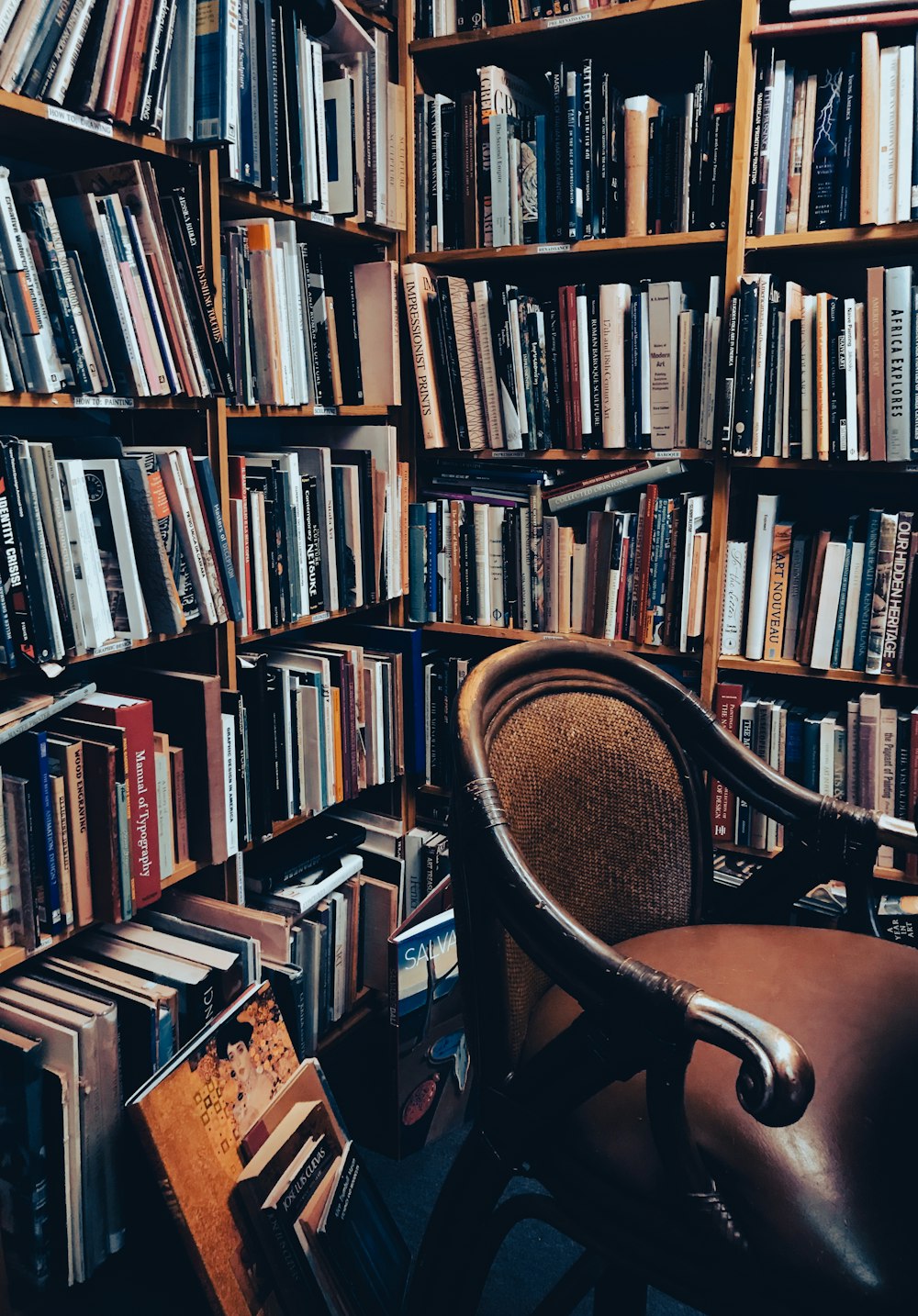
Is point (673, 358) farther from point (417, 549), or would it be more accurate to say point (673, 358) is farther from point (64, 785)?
point (64, 785)

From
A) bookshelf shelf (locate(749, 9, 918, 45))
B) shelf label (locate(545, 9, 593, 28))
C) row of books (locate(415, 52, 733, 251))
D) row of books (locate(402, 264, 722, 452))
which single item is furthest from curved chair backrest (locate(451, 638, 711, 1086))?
shelf label (locate(545, 9, 593, 28))

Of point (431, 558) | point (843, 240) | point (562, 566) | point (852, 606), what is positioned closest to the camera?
point (843, 240)

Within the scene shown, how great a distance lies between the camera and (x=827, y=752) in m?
1.93

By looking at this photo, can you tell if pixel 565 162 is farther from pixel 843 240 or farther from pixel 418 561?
pixel 418 561

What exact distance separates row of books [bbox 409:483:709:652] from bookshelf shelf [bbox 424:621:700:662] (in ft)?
0.04

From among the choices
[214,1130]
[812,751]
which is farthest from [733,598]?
[214,1130]

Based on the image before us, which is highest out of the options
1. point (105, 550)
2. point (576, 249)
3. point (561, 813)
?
point (576, 249)

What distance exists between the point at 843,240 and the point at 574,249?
49 centimetres

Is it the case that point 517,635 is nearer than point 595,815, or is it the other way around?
point 595,815

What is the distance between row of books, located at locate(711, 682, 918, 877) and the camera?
6.15 feet

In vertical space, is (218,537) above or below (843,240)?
below

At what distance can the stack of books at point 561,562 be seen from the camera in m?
1.98

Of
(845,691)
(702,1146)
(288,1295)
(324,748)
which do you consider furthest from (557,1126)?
(845,691)

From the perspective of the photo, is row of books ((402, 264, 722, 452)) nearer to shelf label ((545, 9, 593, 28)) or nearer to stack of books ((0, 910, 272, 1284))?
shelf label ((545, 9, 593, 28))
